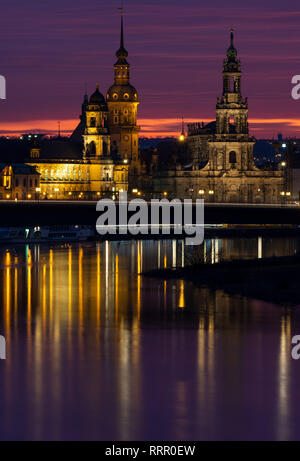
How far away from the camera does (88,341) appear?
69.6 meters

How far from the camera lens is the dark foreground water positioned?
5234 centimetres

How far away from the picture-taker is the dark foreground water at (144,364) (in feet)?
172

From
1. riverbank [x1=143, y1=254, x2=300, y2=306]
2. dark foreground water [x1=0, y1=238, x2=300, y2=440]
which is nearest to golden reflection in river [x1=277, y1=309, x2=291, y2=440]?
dark foreground water [x1=0, y1=238, x2=300, y2=440]

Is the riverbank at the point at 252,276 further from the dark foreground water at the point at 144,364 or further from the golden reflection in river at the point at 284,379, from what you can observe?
the golden reflection in river at the point at 284,379

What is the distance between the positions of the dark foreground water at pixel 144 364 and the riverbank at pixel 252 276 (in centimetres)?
263

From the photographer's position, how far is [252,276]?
104 m

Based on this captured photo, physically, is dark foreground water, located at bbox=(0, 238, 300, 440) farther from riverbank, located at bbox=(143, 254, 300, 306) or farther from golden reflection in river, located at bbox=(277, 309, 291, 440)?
riverbank, located at bbox=(143, 254, 300, 306)

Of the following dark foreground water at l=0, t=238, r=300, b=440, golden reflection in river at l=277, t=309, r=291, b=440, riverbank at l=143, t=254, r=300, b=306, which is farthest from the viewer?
riverbank at l=143, t=254, r=300, b=306

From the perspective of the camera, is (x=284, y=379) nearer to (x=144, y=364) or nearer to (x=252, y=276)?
(x=144, y=364)

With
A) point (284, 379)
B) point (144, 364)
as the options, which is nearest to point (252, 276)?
point (144, 364)

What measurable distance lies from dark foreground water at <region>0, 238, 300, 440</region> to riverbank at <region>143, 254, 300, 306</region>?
2632 mm

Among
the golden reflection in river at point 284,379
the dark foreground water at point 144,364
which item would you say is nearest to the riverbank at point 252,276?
the dark foreground water at point 144,364

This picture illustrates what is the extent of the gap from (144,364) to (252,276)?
41.6 m

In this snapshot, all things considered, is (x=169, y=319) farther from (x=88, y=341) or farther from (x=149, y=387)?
(x=149, y=387)
